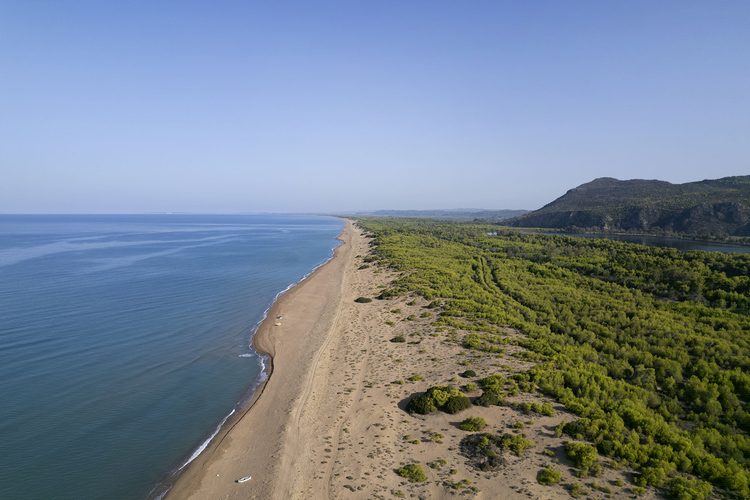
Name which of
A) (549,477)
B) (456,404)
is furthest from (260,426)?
(549,477)

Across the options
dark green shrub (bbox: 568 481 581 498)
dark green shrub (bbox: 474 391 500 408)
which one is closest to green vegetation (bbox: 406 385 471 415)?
dark green shrub (bbox: 474 391 500 408)

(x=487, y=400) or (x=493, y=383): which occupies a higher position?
(x=493, y=383)

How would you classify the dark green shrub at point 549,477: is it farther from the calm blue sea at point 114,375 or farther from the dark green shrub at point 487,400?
the calm blue sea at point 114,375

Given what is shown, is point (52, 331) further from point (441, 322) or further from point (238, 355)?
point (441, 322)

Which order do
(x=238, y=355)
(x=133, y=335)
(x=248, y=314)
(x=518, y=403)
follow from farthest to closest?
(x=248, y=314)
(x=133, y=335)
(x=238, y=355)
(x=518, y=403)

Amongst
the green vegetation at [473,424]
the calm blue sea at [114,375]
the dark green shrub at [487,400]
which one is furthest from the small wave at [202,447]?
the dark green shrub at [487,400]

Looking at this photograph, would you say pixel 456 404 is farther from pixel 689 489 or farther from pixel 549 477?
pixel 689 489

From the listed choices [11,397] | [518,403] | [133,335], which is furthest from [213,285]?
[518,403]
